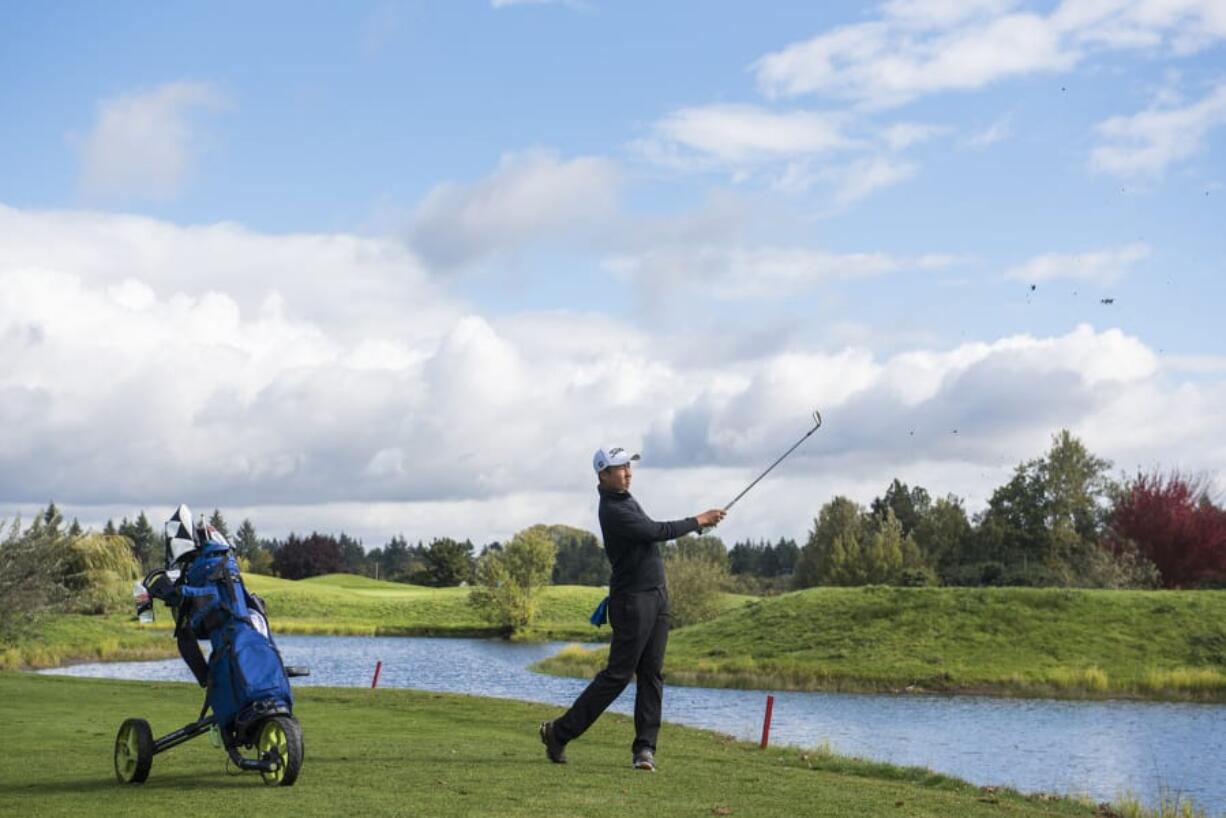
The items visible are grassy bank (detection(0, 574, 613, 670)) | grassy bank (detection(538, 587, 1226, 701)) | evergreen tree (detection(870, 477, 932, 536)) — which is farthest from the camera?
evergreen tree (detection(870, 477, 932, 536))

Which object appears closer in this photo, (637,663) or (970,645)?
(637,663)

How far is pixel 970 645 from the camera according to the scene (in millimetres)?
55344

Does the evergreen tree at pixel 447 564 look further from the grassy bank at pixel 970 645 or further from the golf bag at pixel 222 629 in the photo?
the golf bag at pixel 222 629

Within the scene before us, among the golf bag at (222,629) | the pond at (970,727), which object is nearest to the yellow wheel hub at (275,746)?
the golf bag at (222,629)

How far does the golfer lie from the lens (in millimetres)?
13281

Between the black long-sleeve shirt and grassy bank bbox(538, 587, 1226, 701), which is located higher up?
the black long-sleeve shirt

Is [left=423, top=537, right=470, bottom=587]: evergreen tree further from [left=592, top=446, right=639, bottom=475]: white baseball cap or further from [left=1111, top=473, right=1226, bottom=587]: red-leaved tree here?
[left=592, top=446, right=639, bottom=475]: white baseball cap

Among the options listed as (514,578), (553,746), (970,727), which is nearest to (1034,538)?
(514,578)

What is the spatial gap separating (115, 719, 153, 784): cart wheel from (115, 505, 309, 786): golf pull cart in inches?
0.4

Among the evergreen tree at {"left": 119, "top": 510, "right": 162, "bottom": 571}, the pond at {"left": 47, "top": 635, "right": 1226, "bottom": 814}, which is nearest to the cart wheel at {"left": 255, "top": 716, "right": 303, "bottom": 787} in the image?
the pond at {"left": 47, "top": 635, "right": 1226, "bottom": 814}

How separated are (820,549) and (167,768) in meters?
105

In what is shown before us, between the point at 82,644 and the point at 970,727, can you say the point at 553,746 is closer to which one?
the point at 970,727

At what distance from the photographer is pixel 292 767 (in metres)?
12.0

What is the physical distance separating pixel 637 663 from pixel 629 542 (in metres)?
1.32
